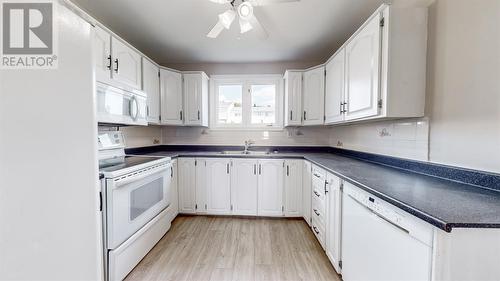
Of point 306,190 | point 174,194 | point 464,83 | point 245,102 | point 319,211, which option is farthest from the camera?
point 245,102

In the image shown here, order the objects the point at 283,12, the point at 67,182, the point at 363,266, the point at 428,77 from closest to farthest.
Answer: the point at 67,182, the point at 363,266, the point at 428,77, the point at 283,12

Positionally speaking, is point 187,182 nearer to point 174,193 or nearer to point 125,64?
point 174,193

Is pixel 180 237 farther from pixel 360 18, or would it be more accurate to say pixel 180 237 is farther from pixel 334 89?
pixel 360 18

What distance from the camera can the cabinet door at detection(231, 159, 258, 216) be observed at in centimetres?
282

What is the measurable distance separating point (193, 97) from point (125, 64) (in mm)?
1057

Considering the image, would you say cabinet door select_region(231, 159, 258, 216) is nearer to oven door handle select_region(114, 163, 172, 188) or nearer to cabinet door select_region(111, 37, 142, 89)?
oven door handle select_region(114, 163, 172, 188)

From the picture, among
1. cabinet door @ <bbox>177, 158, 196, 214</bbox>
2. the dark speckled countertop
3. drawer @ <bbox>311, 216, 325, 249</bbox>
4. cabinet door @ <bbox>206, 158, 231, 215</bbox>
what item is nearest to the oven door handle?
cabinet door @ <bbox>177, 158, 196, 214</bbox>

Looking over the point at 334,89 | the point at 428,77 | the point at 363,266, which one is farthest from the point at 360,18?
the point at 363,266

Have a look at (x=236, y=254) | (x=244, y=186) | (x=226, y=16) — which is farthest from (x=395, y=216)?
(x=244, y=186)

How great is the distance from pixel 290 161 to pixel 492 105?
1.92 metres

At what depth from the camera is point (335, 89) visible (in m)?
2.39

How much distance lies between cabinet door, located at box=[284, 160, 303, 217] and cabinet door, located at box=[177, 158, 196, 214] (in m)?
1.31

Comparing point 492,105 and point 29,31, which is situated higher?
point 29,31

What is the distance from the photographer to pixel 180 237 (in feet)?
7.64
